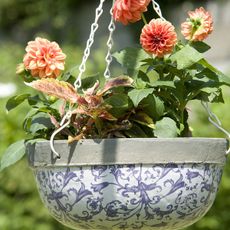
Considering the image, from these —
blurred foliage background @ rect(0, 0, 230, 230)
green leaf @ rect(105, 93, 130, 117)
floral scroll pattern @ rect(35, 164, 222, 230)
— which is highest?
green leaf @ rect(105, 93, 130, 117)

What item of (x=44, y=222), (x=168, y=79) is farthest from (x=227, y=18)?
(x=168, y=79)

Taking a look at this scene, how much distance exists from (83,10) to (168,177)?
828 cm

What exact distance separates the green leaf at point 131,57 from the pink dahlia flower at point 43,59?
0.54ft

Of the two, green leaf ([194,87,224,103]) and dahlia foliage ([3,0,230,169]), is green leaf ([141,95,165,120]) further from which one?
green leaf ([194,87,224,103])

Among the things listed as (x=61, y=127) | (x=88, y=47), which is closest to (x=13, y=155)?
(x=61, y=127)

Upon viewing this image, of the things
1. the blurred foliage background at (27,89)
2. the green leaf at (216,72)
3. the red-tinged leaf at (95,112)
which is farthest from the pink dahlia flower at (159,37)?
the blurred foliage background at (27,89)

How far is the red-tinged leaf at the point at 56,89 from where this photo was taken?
1846mm

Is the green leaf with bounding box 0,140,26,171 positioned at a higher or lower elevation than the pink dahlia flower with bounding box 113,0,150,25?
lower

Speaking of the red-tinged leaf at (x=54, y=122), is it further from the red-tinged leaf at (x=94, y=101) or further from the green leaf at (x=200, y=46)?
the green leaf at (x=200, y=46)

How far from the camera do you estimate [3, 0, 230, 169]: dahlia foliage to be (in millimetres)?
1858

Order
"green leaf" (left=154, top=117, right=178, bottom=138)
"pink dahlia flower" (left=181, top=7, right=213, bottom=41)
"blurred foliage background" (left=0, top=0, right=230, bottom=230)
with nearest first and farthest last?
"green leaf" (left=154, top=117, right=178, bottom=138) < "pink dahlia flower" (left=181, top=7, right=213, bottom=41) < "blurred foliage background" (left=0, top=0, right=230, bottom=230)

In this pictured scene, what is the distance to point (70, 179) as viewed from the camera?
1813 millimetres

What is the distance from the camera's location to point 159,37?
1.90 m

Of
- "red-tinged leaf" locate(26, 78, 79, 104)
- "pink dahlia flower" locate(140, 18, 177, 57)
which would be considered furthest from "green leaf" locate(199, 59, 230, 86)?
"red-tinged leaf" locate(26, 78, 79, 104)
